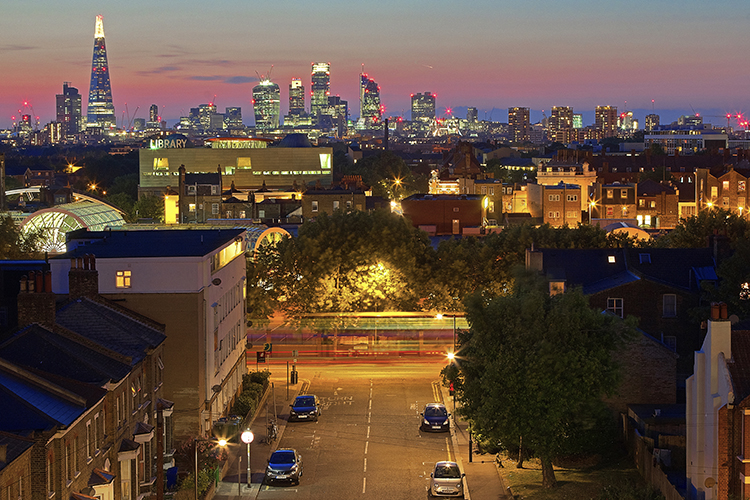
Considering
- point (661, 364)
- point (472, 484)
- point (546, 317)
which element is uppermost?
point (546, 317)

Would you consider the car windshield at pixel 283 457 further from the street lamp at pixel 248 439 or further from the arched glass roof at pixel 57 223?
the arched glass roof at pixel 57 223

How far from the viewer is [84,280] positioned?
152 ft

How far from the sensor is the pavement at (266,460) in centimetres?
4569

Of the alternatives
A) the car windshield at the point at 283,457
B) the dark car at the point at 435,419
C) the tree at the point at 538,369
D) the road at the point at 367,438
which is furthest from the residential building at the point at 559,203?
the car windshield at the point at 283,457

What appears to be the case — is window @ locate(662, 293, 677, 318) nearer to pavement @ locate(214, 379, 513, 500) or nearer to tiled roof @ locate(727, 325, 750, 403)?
pavement @ locate(214, 379, 513, 500)

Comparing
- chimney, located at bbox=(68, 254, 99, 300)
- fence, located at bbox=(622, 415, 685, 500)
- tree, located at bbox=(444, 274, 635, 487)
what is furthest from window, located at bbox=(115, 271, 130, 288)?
fence, located at bbox=(622, 415, 685, 500)

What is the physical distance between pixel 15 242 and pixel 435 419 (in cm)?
5234

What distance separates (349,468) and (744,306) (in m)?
24.2

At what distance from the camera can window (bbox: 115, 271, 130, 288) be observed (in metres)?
49.6

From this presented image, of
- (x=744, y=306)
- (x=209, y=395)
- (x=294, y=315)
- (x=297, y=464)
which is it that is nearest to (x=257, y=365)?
(x=294, y=315)

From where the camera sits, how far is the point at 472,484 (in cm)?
Result: 4716

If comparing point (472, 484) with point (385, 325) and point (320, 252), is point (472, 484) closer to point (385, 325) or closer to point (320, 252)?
point (385, 325)

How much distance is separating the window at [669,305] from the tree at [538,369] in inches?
539

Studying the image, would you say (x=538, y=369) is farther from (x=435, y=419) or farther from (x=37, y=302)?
(x=37, y=302)
